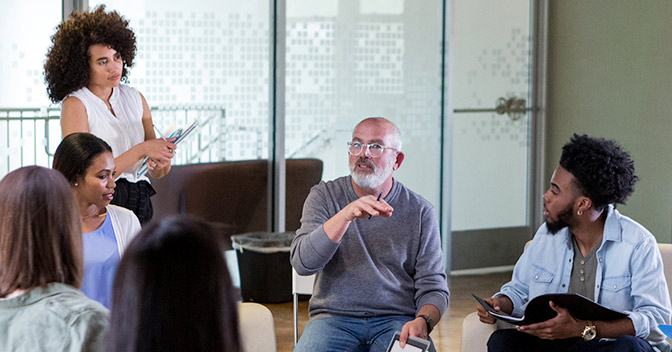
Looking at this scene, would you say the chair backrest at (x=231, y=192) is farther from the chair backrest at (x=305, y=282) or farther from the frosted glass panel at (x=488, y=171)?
the chair backrest at (x=305, y=282)

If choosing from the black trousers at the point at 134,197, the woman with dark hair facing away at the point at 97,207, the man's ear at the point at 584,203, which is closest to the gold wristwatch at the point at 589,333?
the man's ear at the point at 584,203

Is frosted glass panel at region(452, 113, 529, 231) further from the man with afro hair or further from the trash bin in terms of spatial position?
the man with afro hair

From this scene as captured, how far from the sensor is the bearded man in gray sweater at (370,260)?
261 centimetres

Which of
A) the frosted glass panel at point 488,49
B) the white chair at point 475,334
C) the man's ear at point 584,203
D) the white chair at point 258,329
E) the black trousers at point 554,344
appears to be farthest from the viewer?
the frosted glass panel at point 488,49

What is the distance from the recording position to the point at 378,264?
107 inches

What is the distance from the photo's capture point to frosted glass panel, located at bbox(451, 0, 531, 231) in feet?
18.3

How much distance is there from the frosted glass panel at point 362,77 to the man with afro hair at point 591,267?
2.59m

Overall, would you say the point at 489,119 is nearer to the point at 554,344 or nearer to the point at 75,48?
the point at 75,48

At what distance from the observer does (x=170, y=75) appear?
4.68 metres

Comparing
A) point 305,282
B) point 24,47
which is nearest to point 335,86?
point 24,47

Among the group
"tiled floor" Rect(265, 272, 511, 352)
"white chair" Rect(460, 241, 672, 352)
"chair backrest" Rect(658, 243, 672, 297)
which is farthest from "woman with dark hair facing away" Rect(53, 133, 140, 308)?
"chair backrest" Rect(658, 243, 672, 297)

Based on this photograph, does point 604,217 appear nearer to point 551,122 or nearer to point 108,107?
point 108,107

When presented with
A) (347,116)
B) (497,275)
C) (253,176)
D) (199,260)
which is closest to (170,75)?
(253,176)

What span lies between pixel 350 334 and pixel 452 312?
2256 millimetres
